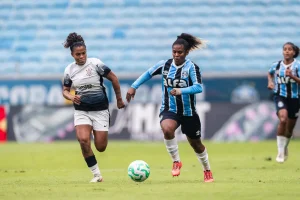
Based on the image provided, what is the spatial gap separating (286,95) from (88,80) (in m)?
5.54

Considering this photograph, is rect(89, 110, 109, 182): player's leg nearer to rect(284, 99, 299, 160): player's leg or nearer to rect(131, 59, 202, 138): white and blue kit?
rect(131, 59, 202, 138): white and blue kit

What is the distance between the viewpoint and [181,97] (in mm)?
11492

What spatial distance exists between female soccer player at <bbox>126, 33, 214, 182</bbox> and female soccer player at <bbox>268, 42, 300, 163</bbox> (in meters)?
4.56

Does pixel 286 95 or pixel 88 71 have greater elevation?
pixel 88 71

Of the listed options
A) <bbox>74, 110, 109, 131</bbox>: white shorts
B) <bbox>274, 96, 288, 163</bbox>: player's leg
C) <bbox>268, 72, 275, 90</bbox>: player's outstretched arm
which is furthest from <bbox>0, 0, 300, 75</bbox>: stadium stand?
<bbox>74, 110, 109, 131</bbox>: white shorts

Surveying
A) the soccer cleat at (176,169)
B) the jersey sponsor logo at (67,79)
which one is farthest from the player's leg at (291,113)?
the jersey sponsor logo at (67,79)

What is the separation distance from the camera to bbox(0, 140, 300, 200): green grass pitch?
9.38 meters

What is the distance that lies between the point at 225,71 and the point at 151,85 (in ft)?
9.99

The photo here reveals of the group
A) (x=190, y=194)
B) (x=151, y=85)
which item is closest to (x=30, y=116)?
(x=151, y=85)

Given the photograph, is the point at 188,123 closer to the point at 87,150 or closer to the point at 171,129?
the point at 171,129

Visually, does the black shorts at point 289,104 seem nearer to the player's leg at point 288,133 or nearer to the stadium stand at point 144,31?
the player's leg at point 288,133

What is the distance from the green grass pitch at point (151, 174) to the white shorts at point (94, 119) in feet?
2.66

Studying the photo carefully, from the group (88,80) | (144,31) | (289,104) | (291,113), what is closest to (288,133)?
(291,113)

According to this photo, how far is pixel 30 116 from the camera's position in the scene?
2442 cm
